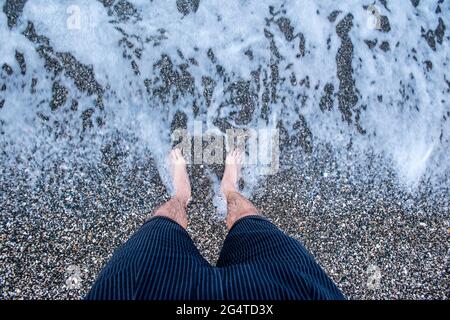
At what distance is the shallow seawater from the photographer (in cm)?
272

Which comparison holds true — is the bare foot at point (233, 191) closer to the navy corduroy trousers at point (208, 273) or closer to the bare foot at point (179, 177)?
the bare foot at point (179, 177)

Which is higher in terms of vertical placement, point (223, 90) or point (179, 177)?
point (223, 90)

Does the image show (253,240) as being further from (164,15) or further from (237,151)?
(164,15)

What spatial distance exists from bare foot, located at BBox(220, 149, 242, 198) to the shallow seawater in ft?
0.26

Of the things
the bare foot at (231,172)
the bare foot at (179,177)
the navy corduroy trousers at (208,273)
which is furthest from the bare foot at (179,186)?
the navy corduroy trousers at (208,273)

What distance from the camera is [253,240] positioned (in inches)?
72.0

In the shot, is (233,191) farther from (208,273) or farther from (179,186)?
(208,273)

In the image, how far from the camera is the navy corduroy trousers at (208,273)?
1.43 meters

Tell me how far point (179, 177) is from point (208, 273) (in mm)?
1218

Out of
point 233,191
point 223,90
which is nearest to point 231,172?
point 233,191

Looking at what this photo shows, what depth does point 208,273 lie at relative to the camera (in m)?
1.56

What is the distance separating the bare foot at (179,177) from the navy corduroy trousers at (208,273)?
0.80 metres
